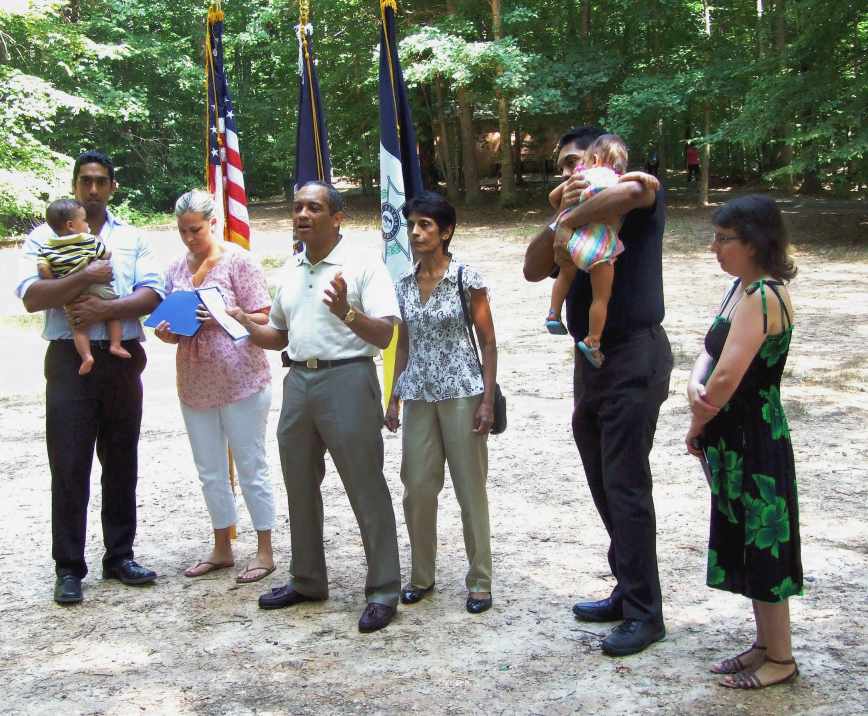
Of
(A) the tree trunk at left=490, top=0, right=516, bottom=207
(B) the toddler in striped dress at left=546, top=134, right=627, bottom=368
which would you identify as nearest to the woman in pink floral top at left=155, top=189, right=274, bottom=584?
(B) the toddler in striped dress at left=546, top=134, right=627, bottom=368

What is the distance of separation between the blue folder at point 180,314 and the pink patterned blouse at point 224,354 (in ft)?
0.54

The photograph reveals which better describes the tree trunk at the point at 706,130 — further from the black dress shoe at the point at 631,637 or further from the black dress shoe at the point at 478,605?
the black dress shoe at the point at 631,637

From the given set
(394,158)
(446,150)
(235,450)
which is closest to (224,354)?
(235,450)

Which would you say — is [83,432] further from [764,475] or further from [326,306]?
[764,475]

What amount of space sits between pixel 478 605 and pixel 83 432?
204 cm

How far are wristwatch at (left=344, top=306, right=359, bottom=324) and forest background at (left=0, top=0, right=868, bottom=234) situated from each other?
1349 cm

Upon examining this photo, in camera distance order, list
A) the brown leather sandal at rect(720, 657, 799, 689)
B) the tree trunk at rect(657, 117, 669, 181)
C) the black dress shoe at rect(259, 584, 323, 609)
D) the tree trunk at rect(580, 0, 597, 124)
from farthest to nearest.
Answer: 1. the tree trunk at rect(580, 0, 597, 124)
2. the tree trunk at rect(657, 117, 669, 181)
3. the black dress shoe at rect(259, 584, 323, 609)
4. the brown leather sandal at rect(720, 657, 799, 689)

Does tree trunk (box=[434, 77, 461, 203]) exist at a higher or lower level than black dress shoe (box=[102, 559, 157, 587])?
higher

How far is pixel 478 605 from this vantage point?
13.8 ft

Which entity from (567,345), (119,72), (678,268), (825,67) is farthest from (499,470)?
(119,72)

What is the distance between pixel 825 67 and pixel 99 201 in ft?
50.3

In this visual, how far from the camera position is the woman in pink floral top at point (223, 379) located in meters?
4.60

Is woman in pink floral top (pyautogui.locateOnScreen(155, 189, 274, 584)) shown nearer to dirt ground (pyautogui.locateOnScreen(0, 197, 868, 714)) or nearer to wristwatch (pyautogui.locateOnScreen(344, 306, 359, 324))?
dirt ground (pyautogui.locateOnScreen(0, 197, 868, 714))

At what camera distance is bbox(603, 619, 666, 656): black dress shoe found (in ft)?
11.9
